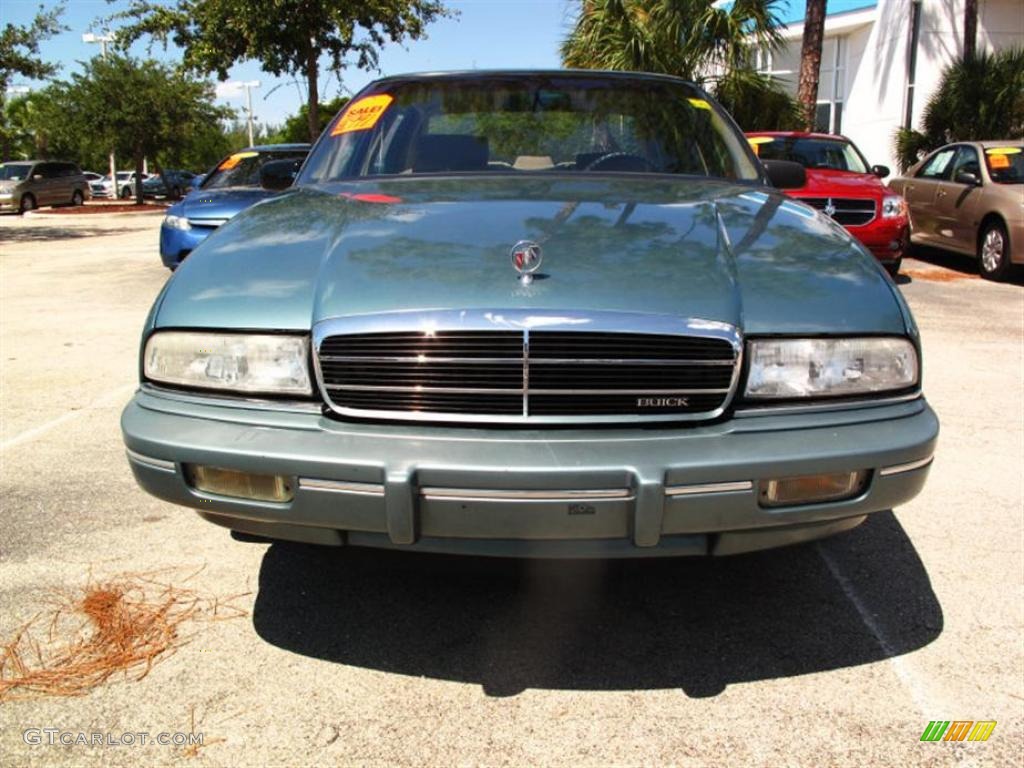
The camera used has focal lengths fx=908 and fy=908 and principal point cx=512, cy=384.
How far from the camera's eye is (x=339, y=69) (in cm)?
1789

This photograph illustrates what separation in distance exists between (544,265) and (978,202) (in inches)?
381

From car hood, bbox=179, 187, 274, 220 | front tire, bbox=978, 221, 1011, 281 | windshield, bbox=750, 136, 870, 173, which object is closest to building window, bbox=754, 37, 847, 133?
windshield, bbox=750, 136, 870, 173

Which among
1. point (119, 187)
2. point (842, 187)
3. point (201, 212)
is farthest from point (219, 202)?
point (119, 187)

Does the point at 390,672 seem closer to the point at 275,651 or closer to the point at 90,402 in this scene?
the point at 275,651

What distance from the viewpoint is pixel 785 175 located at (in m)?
3.82

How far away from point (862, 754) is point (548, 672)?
80 centimetres

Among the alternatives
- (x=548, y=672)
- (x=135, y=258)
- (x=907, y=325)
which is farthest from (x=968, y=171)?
(x=135, y=258)

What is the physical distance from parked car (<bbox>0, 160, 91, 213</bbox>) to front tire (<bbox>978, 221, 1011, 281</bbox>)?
27.9 m

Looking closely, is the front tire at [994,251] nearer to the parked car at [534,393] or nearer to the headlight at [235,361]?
the parked car at [534,393]

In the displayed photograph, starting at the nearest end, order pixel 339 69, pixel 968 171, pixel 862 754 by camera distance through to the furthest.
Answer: pixel 862 754
pixel 968 171
pixel 339 69

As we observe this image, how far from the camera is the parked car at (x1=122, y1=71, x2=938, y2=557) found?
6.84ft

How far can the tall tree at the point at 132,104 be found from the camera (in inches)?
1197

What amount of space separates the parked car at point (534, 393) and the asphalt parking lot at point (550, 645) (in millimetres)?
428

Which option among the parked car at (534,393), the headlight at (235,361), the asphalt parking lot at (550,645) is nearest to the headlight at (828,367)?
the parked car at (534,393)
